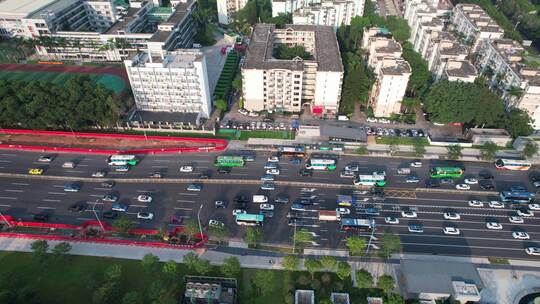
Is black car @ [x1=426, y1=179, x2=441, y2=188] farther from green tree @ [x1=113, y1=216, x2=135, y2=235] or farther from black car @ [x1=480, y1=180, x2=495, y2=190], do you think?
green tree @ [x1=113, y1=216, x2=135, y2=235]

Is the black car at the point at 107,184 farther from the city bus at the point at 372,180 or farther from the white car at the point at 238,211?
the city bus at the point at 372,180

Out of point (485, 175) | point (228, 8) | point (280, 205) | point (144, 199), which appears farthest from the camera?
point (228, 8)

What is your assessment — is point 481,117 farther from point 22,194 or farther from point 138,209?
point 22,194

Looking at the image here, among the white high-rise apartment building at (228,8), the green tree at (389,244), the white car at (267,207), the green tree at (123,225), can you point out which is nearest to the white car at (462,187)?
the green tree at (389,244)

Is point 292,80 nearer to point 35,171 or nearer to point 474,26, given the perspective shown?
point 35,171

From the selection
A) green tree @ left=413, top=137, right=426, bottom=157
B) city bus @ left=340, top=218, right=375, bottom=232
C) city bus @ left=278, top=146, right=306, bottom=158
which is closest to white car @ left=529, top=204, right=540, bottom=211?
green tree @ left=413, top=137, right=426, bottom=157

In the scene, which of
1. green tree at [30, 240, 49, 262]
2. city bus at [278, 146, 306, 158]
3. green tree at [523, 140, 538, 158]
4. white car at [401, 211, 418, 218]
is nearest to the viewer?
green tree at [30, 240, 49, 262]

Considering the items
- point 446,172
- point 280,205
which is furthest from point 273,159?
point 446,172
